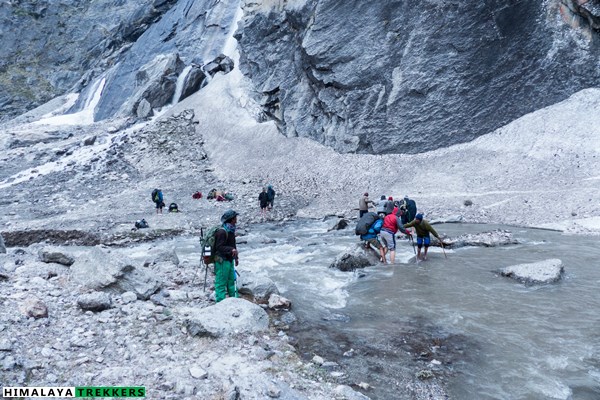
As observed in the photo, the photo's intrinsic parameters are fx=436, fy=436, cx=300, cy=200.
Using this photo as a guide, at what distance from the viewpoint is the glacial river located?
6.53m

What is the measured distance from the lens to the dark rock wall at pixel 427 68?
2836cm

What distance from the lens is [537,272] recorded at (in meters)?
11.2

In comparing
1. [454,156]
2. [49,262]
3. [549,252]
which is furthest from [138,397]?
[454,156]

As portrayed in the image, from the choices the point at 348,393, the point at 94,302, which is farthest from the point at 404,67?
the point at 348,393

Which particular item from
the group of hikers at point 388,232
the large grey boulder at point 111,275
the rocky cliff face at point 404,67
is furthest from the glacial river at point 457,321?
the rocky cliff face at point 404,67

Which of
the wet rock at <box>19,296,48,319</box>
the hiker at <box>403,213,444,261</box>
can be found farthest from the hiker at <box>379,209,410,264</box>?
the wet rock at <box>19,296,48,319</box>

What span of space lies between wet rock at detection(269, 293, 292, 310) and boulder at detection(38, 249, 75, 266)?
484cm

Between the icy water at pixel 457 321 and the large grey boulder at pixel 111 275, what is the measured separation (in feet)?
10.5

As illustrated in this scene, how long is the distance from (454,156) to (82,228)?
72.4 feet

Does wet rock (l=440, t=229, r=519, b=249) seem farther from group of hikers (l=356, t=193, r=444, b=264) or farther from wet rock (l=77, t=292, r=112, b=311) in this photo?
wet rock (l=77, t=292, r=112, b=311)

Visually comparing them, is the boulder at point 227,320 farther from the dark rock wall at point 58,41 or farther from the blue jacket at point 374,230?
the dark rock wall at point 58,41

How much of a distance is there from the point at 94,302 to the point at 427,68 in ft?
93.8

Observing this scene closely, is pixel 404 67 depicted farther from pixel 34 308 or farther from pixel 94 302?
pixel 34 308

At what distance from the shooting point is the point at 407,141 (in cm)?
3056
